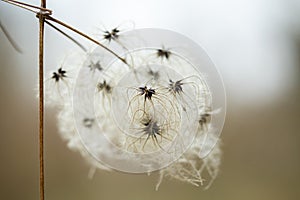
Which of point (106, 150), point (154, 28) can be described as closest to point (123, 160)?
point (106, 150)

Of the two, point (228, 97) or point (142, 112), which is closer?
point (142, 112)

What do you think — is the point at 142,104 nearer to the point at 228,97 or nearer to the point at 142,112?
the point at 142,112

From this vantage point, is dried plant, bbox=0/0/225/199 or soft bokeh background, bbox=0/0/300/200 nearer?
dried plant, bbox=0/0/225/199

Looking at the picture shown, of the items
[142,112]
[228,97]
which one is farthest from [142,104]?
[228,97]

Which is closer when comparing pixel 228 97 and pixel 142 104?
pixel 142 104

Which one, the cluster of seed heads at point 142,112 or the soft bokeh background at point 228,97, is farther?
the soft bokeh background at point 228,97

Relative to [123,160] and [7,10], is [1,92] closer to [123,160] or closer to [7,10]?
[7,10]

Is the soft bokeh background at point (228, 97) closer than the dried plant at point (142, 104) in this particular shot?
No

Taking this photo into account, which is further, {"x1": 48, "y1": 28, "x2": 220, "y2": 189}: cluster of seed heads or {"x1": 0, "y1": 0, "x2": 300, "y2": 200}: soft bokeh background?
{"x1": 0, "y1": 0, "x2": 300, "y2": 200}: soft bokeh background
